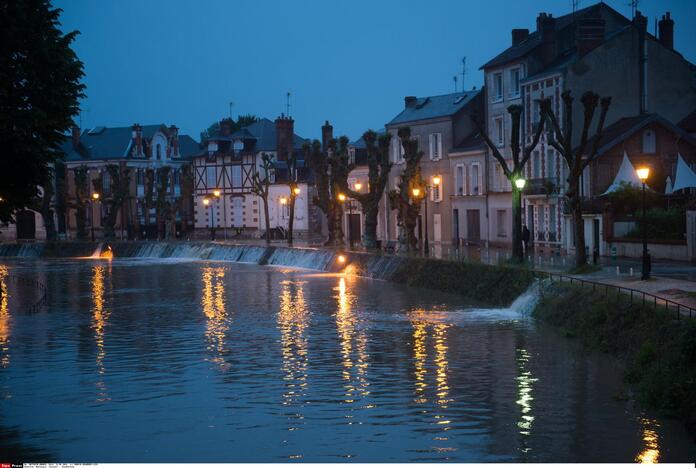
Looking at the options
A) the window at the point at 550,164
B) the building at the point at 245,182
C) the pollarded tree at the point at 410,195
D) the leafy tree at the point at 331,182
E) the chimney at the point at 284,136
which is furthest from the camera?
the chimney at the point at 284,136

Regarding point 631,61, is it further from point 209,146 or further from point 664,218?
point 209,146

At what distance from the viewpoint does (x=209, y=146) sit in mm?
103188

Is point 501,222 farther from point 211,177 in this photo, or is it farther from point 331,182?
point 211,177

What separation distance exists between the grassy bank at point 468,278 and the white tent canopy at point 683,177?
10909 mm

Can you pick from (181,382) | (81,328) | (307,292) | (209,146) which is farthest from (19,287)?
(209,146)

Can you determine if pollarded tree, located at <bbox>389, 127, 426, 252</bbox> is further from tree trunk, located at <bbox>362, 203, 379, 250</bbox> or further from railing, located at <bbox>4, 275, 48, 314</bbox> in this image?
railing, located at <bbox>4, 275, 48, 314</bbox>

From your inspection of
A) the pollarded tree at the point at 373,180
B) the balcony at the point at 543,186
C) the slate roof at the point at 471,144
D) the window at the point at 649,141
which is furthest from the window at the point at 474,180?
the window at the point at 649,141

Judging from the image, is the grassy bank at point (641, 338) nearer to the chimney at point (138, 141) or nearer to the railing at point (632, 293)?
the railing at point (632, 293)

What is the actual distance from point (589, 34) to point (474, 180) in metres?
14.9

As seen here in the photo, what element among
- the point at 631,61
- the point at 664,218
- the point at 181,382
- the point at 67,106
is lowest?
the point at 181,382

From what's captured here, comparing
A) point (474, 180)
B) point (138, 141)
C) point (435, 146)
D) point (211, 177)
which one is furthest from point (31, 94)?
point (138, 141)

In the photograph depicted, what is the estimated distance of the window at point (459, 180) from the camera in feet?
238

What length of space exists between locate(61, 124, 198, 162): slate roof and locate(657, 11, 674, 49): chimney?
193 ft

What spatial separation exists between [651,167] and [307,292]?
739 inches
